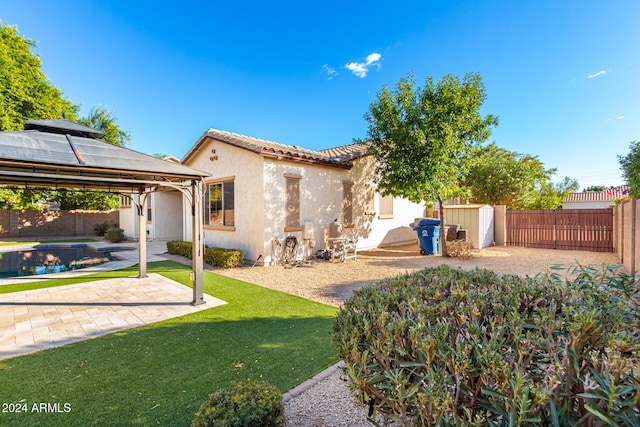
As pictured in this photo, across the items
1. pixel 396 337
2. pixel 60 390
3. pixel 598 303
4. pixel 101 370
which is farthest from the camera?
pixel 101 370

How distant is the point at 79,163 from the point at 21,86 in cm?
2216

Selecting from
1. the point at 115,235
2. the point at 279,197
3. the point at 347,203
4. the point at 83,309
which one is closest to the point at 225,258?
the point at 279,197

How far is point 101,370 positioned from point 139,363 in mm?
421

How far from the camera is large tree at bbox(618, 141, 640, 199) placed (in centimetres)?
1131

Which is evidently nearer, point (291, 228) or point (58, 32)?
point (291, 228)

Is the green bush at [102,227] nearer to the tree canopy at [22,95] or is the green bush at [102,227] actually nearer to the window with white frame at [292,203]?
the tree canopy at [22,95]

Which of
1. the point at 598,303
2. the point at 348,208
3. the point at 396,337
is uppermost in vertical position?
the point at 348,208

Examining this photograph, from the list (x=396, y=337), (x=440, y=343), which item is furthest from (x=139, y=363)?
(x=440, y=343)

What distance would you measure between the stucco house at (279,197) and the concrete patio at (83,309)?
372cm

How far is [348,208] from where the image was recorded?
530 inches

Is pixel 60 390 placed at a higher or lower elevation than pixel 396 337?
lower

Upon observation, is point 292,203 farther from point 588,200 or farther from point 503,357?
point 588,200

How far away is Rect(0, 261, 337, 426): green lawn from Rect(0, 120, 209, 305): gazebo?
1.79m

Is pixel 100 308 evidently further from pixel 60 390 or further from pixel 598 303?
pixel 598 303
